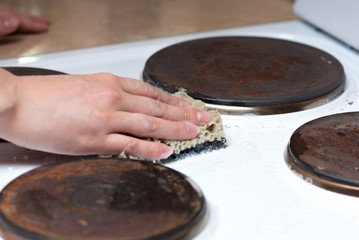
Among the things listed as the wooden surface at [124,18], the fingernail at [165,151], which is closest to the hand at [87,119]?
the fingernail at [165,151]

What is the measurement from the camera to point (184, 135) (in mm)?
744

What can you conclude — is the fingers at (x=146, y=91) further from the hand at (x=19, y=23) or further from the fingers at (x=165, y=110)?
the hand at (x=19, y=23)

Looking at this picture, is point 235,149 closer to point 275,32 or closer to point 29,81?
point 29,81

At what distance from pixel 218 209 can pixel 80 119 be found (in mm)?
211

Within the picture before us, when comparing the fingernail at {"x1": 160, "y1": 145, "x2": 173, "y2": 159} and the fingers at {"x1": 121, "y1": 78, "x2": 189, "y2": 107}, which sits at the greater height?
the fingers at {"x1": 121, "y1": 78, "x2": 189, "y2": 107}

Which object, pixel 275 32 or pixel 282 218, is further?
pixel 275 32

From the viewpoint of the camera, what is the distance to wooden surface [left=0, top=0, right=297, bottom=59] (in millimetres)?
1196

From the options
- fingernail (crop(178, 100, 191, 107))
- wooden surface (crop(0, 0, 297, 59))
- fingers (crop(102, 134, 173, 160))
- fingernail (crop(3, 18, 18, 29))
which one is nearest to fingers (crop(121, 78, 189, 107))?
fingernail (crop(178, 100, 191, 107))

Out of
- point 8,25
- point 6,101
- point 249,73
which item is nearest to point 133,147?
point 6,101

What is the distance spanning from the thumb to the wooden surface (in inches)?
0.9

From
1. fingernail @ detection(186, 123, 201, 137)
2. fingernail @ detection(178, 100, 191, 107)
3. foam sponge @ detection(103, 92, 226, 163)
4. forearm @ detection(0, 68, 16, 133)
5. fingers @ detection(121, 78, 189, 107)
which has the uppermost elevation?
forearm @ detection(0, 68, 16, 133)

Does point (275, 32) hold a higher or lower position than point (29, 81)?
lower

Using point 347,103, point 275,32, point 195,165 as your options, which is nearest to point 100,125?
point 195,165

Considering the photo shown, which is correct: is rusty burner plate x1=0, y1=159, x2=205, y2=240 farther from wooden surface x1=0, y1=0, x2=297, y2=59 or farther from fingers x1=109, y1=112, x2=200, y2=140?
wooden surface x1=0, y1=0, x2=297, y2=59
